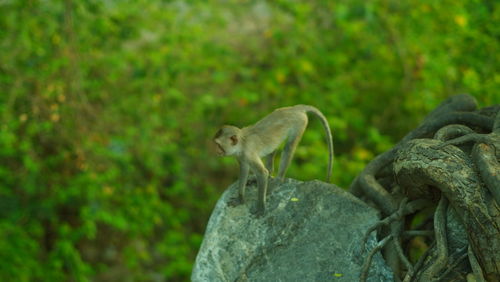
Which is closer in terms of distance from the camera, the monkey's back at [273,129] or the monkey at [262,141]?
the monkey at [262,141]

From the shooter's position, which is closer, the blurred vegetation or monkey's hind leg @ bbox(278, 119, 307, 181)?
monkey's hind leg @ bbox(278, 119, 307, 181)

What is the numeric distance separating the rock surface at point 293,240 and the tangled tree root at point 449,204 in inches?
5.4

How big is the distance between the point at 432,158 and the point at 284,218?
113cm

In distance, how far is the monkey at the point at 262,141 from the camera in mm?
4766

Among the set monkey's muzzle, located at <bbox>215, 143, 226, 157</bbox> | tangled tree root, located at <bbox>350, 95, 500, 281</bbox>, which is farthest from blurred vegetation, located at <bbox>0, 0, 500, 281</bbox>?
monkey's muzzle, located at <bbox>215, 143, 226, 157</bbox>

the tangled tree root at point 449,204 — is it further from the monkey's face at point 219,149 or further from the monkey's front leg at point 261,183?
the monkey's face at point 219,149

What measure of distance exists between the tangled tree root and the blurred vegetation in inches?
128

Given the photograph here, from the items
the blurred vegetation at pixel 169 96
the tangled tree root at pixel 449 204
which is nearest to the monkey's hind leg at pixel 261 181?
the tangled tree root at pixel 449 204

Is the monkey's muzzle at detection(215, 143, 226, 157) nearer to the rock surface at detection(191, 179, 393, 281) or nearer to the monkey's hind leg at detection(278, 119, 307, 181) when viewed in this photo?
the rock surface at detection(191, 179, 393, 281)

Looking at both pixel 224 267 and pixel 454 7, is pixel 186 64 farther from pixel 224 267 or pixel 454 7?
pixel 224 267

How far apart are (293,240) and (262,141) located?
0.93m

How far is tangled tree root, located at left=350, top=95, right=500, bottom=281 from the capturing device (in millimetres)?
3555

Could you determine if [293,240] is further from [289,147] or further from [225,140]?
[289,147]

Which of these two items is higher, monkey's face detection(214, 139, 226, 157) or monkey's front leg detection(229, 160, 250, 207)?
monkey's face detection(214, 139, 226, 157)
